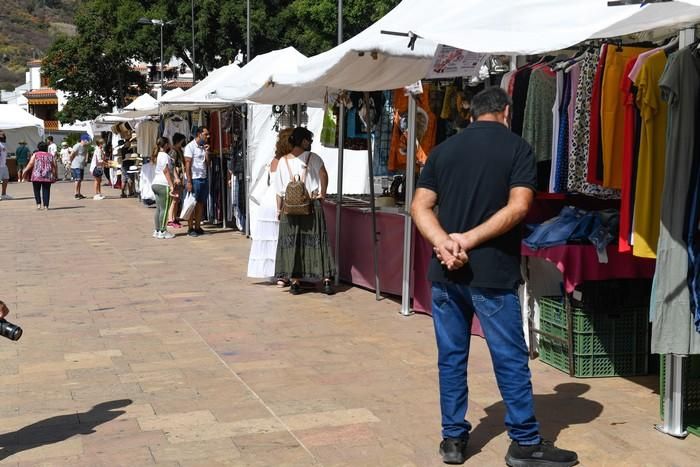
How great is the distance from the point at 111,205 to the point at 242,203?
8992 mm

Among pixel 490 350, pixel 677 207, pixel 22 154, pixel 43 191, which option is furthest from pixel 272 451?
pixel 22 154

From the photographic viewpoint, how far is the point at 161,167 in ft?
51.1

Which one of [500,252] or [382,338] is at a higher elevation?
[500,252]

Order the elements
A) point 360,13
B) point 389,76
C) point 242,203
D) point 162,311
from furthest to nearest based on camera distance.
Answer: point 360,13
point 242,203
point 162,311
point 389,76

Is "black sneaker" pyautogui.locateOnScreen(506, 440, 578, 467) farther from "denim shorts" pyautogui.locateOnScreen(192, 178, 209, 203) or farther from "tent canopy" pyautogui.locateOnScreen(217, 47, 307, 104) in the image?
"denim shorts" pyautogui.locateOnScreen(192, 178, 209, 203)

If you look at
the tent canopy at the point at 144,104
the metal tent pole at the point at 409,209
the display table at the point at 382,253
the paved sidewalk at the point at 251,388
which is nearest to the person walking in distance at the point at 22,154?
the tent canopy at the point at 144,104

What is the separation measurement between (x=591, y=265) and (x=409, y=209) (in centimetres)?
262

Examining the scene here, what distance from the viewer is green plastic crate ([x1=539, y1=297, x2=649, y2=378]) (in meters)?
6.51

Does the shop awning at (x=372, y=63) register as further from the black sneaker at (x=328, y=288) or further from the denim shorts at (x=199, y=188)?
the denim shorts at (x=199, y=188)

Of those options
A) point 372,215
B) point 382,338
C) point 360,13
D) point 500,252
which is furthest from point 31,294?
point 360,13

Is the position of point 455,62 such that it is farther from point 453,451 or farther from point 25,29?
point 25,29

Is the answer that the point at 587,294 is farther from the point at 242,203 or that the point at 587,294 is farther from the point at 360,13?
the point at 360,13

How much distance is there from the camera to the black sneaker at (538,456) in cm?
471

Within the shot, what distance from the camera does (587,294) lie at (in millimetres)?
6465
